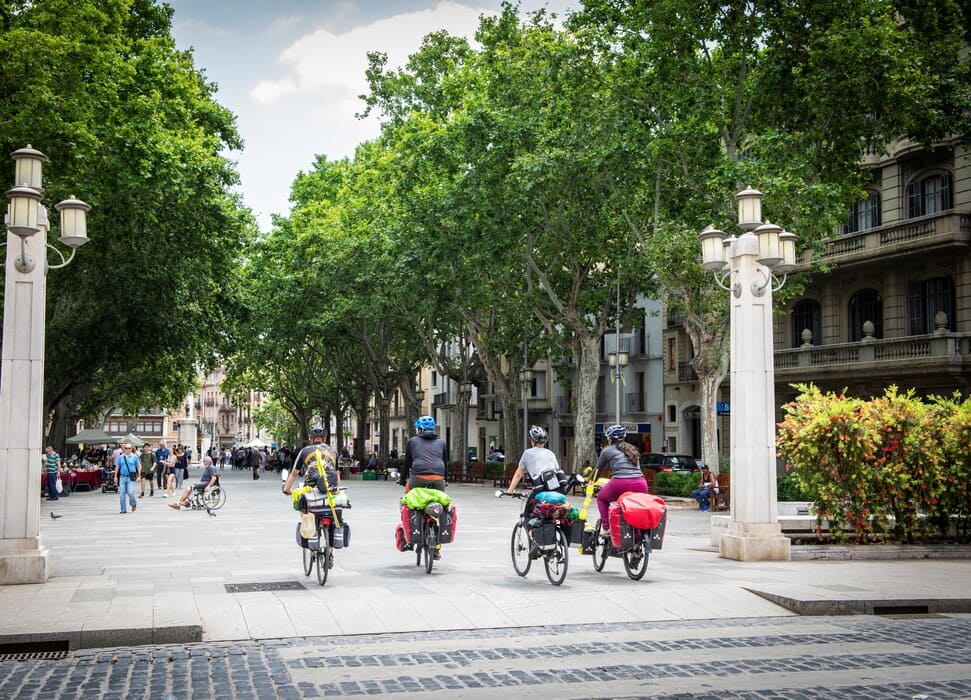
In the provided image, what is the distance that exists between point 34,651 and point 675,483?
2509 centimetres

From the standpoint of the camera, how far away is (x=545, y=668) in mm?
7859

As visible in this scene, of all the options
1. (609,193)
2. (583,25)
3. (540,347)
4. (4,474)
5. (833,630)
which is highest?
(583,25)

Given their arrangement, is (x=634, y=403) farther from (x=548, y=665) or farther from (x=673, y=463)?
(x=548, y=665)

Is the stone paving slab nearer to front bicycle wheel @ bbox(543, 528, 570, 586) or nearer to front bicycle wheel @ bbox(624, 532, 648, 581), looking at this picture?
front bicycle wheel @ bbox(624, 532, 648, 581)

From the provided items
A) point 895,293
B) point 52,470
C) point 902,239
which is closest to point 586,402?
point 895,293

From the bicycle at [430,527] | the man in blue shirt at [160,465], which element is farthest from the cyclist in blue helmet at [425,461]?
the man in blue shirt at [160,465]

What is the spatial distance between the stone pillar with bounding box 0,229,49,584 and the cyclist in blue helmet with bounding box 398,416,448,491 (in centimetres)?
429

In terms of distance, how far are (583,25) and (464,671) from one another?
24.9 meters

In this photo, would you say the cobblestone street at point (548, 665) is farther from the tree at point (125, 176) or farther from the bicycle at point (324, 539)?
the tree at point (125, 176)

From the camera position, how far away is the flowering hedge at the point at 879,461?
48.2 feet

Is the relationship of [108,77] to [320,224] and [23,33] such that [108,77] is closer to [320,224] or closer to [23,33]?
[23,33]

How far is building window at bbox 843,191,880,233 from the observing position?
3719cm

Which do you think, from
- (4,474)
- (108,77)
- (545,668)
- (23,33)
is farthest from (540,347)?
(545,668)

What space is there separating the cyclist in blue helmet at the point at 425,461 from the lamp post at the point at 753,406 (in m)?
4.23
